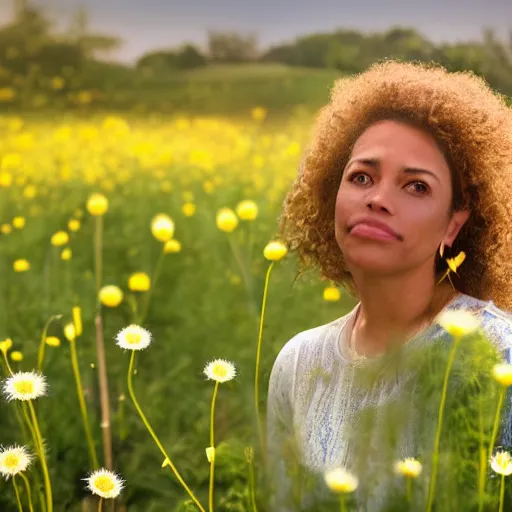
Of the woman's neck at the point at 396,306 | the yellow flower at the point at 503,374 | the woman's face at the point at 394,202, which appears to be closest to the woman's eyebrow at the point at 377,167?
the woman's face at the point at 394,202

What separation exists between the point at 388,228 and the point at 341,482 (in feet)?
0.74

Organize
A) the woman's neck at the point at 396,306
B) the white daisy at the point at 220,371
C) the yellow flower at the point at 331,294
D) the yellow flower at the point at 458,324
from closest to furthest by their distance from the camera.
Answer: the yellow flower at the point at 458,324, the white daisy at the point at 220,371, the woman's neck at the point at 396,306, the yellow flower at the point at 331,294

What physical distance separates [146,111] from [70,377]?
55 centimetres

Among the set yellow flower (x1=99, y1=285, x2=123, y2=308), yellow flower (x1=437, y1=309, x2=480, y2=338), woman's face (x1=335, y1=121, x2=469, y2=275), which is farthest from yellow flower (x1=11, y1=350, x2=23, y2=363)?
yellow flower (x1=437, y1=309, x2=480, y2=338)

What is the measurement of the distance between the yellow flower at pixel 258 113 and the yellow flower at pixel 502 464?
74 cm

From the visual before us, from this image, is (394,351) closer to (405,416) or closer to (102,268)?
(405,416)

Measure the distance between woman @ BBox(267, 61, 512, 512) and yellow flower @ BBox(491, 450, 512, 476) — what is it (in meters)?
0.15

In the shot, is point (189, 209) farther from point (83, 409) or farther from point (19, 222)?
point (83, 409)

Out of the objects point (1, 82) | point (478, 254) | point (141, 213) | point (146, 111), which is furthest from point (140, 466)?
point (1, 82)

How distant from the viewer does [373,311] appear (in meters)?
0.81

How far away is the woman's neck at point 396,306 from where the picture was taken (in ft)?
2.58

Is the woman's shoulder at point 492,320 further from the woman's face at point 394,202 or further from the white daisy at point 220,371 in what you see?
the white daisy at point 220,371

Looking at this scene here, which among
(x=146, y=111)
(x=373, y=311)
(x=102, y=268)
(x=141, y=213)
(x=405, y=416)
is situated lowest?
(x=405, y=416)

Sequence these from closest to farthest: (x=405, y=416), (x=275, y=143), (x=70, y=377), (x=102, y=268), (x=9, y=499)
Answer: (x=405, y=416) → (x=9, y=499) → (x=70, y=377) → (x=102, y=268) → (x=275, y=143)
